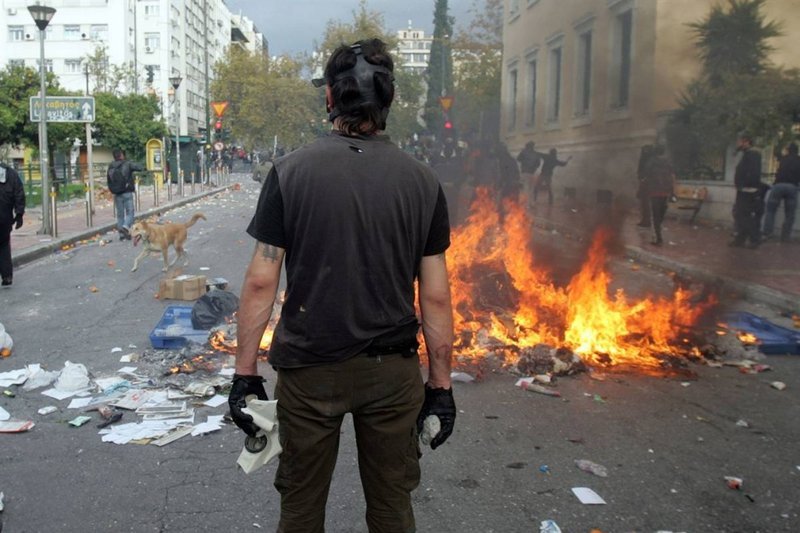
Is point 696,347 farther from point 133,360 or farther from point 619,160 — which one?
point 133,360

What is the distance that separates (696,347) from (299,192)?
506 centimetres

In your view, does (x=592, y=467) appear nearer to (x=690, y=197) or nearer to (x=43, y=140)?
(x=690, y=197)

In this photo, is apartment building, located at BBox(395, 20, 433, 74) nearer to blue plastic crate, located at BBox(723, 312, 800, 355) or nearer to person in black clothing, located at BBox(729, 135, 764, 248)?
person in black clothing, located at BBox(729, 135, 764, 248)

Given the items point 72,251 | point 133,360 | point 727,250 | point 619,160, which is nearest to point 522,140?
point 619,160

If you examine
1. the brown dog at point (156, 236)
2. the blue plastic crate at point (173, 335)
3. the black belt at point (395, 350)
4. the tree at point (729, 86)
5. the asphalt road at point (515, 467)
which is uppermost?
the tree at point (729, 86)

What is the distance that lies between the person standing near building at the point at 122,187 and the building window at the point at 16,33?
54.9m

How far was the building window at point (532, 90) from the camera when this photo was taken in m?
9.02

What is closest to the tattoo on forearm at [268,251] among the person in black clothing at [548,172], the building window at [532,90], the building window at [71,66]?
the person in black clothing at [548,172]

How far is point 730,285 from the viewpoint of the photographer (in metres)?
8.91

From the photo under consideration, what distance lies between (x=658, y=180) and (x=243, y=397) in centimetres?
694

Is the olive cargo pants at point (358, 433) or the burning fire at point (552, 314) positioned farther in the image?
the burning fire at point (552, 314)

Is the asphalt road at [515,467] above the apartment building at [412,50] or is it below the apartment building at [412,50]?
below

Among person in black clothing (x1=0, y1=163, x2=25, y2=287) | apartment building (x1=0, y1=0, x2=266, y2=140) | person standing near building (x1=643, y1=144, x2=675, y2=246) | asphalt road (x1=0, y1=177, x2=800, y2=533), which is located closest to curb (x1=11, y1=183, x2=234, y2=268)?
person in black clothing (x1=0, y1=163, x2=25, y2=287)

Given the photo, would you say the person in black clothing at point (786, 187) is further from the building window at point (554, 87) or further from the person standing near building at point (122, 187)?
the person standing near building at point (122, 187)
